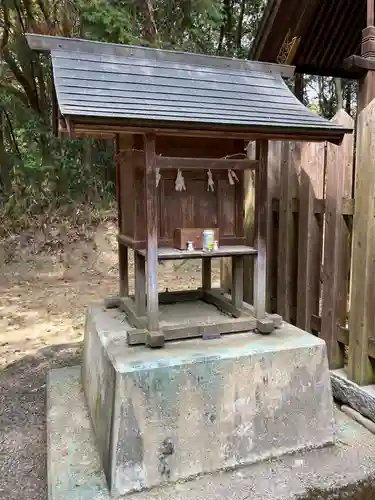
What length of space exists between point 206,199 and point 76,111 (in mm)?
1273

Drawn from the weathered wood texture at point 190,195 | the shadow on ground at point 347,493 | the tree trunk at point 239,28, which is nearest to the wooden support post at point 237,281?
the weathered wood texture at point 190,195

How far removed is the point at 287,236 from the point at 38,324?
13.1 feet

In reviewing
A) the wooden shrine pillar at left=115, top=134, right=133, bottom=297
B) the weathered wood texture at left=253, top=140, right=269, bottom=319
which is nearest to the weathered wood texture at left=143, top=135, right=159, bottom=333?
the wooden shrine pillar at left=115, top=134, right=133, bottom=297

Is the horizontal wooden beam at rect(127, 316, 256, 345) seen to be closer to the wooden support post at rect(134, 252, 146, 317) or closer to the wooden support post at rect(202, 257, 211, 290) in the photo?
the wooden support post at rect(134, 252, 146, 317)

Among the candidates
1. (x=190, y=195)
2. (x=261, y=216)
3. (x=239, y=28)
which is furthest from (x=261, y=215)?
(x=239, y=28)

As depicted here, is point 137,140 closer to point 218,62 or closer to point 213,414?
point 218,62

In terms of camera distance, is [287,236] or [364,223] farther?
[287,236]

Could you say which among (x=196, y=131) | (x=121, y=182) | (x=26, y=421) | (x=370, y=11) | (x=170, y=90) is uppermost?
(x=370, y=11)

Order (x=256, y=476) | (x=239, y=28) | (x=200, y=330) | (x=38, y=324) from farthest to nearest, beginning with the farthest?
(x=239, y=28) → (x=38, y=324) → (x=200, y=330) → (x=256, y=476)

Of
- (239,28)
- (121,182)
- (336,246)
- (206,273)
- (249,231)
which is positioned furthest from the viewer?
(239,28)

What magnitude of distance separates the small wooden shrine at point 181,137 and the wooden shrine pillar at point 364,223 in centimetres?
37

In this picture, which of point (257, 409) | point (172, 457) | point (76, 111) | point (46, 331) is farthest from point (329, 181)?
point (46, 331)

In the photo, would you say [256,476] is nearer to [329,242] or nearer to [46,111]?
[329,242]

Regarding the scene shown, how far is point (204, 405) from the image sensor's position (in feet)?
9.01
